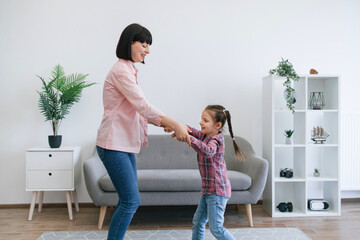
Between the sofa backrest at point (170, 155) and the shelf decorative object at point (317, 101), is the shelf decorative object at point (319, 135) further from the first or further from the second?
the sofa backrest at point (170, 155)

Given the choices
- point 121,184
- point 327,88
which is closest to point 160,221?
point 121,184

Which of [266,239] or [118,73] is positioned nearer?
[118,73]

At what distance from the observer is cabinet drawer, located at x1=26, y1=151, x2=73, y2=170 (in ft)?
11.0

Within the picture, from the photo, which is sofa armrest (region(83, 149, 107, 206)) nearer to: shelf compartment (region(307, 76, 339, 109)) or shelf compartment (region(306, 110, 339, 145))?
shelf compartment (region(306, 110, 339, 145))

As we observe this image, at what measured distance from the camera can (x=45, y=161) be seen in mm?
3357

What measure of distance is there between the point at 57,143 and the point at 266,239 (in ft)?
7.05

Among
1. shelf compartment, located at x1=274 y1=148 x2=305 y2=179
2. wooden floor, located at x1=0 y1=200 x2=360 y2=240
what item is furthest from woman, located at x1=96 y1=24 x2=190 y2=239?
shelf compartment, located at x1=274 y1=148 x2=305 y2=179

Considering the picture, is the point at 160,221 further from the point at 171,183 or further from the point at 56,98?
the point at 56,98

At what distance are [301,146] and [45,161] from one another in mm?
2523

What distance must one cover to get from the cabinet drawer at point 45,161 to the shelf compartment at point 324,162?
2465 mm

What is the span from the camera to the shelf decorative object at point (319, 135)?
3.58 m

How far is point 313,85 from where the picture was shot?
377 cm

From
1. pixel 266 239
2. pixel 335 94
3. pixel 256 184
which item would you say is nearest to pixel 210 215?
pixel 266 239

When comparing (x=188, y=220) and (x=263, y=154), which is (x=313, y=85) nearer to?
(x=263, y=154)
